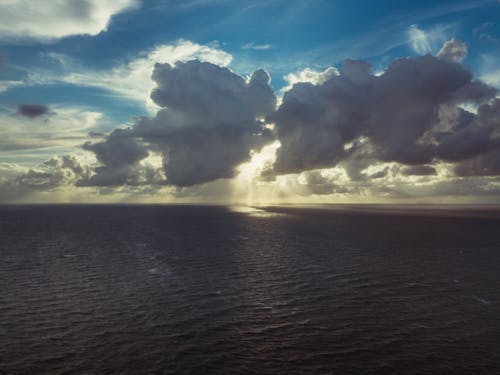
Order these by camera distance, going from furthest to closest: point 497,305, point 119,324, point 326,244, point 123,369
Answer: point 326,244
point 497,305
point 119,324
point 123,369

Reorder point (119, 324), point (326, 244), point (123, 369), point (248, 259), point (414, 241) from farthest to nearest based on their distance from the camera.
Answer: point (414, 241)
point (326, 244)
point (248, 259)
point (119, 324)
point (123, 369)

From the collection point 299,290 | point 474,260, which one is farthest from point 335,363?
point 474,260

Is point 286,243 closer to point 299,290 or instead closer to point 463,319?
point 299,290

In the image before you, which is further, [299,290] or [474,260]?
Result: [474,260]

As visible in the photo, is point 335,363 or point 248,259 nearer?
point 335,363

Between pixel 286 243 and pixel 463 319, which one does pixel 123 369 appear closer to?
pixel 463 319

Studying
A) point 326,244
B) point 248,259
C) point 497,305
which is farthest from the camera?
point 326,244

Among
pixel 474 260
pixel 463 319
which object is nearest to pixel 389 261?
pixel 474 260

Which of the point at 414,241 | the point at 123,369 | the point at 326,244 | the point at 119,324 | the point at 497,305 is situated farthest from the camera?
the point at 414,241

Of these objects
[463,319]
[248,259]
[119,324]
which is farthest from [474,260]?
[119,324]
